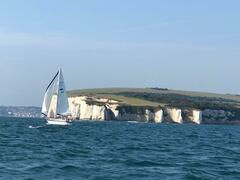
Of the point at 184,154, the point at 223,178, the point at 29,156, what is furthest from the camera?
the point at 184,154

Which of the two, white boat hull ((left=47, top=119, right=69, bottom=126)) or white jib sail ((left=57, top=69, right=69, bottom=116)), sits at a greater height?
white jib sail ((left=57, top=69, right=69, bottom=116))

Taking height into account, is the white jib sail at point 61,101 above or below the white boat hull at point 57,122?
above

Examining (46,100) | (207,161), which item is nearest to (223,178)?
(207,161)

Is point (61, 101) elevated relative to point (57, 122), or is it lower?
elevated

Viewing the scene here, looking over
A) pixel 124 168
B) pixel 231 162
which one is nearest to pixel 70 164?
pixel 124 168

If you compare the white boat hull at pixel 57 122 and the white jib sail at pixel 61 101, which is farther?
the white jib sail at pixel 61 101

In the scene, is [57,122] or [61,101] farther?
[61,101]

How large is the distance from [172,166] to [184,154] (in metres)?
11.2

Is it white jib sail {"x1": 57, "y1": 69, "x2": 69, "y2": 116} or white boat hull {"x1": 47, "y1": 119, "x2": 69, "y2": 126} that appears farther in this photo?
white jib sail {"x1": 57, "y1": 69, "x2": 69, "y2": 116}

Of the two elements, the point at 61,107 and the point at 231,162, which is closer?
the point at 231,162

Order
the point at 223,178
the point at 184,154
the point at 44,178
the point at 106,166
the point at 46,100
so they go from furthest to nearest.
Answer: the point at 46,100
the point at 184,154
the point at 106,166
the point at 223,178
the point at 44,178

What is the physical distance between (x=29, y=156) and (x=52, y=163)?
195 inches

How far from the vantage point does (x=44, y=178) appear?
33.7 m

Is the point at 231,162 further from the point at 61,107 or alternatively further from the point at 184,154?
the point at 61,107
